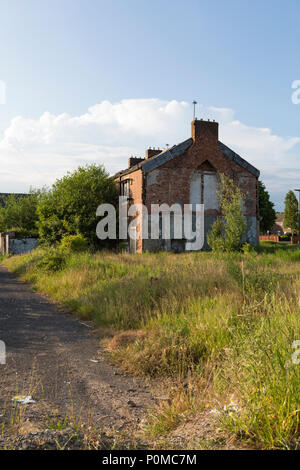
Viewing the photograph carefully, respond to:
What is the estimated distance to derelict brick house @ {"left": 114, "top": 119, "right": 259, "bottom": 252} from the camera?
78.4 ft

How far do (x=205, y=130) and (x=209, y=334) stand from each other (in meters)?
21.0

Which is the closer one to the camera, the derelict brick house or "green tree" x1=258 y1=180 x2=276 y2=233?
the derelict brick house

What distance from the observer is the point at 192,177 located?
24984 mm

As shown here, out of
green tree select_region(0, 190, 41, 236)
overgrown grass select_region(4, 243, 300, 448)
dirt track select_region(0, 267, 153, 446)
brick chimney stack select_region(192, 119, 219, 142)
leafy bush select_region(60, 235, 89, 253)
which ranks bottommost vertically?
dirt track select_region(0, 267, 153, 446)

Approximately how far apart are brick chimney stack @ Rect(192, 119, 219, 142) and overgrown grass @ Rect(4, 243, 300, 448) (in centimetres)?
1426

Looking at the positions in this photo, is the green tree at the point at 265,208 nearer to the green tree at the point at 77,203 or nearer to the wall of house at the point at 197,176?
the wall of house at the point at 197,176

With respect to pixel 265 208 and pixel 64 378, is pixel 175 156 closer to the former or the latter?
pixel 64 378

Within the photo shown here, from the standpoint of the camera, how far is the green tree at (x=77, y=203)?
25.3 meters

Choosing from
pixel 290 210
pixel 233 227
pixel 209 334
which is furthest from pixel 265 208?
pixel 209 334

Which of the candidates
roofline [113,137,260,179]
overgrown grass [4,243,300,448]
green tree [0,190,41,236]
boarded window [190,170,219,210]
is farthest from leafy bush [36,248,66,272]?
green tree [0,190,41,236]

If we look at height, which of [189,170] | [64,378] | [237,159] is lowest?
[64,378]

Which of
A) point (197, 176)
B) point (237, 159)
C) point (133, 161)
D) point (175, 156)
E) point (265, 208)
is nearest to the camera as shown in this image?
point (175, 156)

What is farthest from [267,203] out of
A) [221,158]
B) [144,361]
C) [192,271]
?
[144,361]

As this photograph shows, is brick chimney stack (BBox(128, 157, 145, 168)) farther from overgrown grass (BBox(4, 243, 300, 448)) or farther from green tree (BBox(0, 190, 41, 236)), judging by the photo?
overgrown grass (BBox(4, 243, 300, 448))
